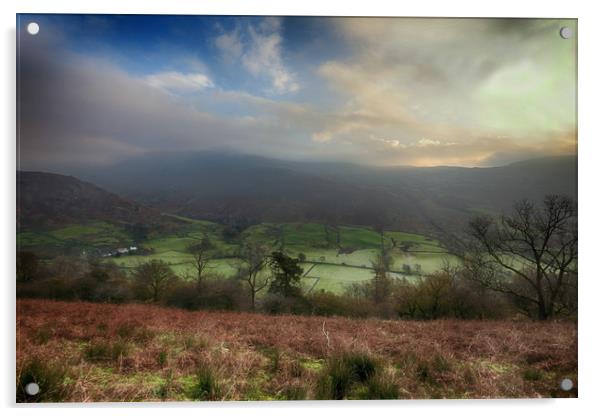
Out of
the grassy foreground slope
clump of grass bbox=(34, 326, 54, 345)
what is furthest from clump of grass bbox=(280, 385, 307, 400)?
clump of grass bbox=(34, 326, 54, 345)

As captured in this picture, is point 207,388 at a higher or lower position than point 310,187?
lower

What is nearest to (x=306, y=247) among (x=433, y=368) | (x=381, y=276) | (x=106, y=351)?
(x=381, y=276)

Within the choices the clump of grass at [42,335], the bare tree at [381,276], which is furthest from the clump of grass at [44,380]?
the bare tree at [381,276]

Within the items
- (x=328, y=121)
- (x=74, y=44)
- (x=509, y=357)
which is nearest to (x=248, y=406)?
(x=509, y=357)

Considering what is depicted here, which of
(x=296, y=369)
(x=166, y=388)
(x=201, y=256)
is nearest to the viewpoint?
(x=166, y=388)

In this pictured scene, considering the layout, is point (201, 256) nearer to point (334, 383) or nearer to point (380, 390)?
A: point (334, 383)

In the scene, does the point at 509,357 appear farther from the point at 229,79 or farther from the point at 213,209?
the point at 229,79
